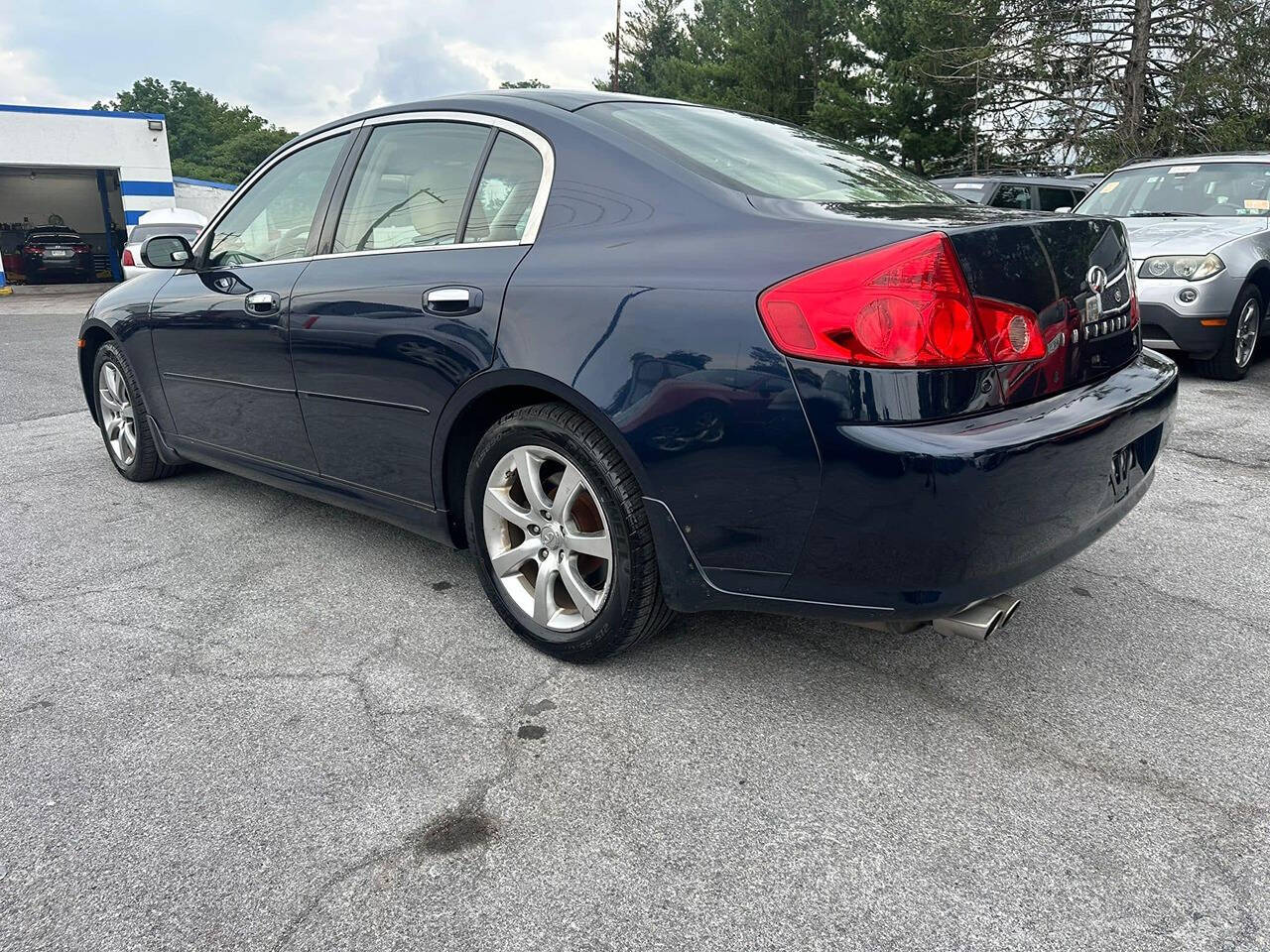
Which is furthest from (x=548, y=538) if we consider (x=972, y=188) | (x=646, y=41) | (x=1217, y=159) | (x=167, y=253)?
(x=646, y=41)

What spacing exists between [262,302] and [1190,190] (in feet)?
23.9

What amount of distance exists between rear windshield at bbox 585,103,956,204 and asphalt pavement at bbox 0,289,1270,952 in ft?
3.42

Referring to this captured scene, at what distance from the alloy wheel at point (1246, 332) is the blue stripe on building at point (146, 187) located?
2840cm

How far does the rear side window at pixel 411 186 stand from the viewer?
2936mm

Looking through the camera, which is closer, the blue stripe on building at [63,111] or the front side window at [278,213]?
the front side window at [278,213]

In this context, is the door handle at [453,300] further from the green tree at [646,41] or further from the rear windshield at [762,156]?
the green tree at [646,41]

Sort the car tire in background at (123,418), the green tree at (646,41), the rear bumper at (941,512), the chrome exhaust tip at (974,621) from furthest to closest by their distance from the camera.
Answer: the green tree at (646,41) → the car tire in background at (123,418) → the chrome exhaust tip at (974,621) → the rear bumper at (941,512)

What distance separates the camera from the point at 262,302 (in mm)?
3422

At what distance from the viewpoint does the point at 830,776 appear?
219 centimetres

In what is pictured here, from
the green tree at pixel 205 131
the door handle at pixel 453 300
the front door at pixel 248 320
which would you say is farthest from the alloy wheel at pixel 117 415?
the green tree at pixel 205 131

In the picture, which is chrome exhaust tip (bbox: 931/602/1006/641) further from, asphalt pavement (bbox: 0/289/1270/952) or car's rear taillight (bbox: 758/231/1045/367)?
car's rear taillight (bbox: 758/231/1045/367)

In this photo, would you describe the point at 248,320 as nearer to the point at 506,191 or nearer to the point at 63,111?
the point at 506,191

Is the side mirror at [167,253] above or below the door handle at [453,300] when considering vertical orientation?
above

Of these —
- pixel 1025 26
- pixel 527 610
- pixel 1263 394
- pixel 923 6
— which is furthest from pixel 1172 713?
pixel 923 6
